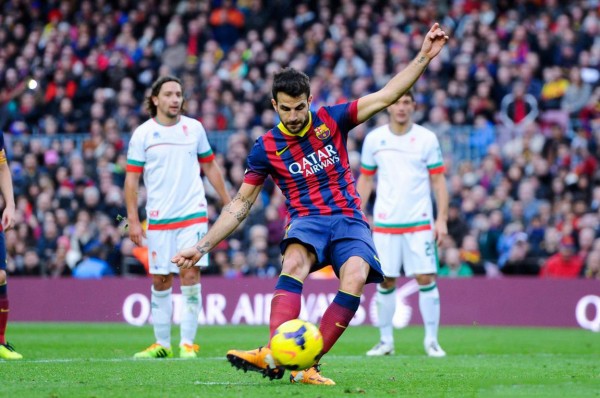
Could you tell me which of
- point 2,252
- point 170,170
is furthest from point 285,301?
point 2,252

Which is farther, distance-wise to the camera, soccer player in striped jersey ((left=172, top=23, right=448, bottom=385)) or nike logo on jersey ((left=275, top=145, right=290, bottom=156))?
nike logo on jersey ((left=275, top=145, right=290, bottom=156))

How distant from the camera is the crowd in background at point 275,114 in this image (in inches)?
754

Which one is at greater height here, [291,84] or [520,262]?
[291,84]

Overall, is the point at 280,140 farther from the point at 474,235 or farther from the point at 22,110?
the point at 22,110

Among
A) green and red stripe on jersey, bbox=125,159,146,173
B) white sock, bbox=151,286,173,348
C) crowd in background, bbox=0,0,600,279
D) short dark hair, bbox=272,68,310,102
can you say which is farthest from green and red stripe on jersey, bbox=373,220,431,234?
crowd in background, bbox=0,0,600,279

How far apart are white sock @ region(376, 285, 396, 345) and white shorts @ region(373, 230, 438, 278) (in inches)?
9.1

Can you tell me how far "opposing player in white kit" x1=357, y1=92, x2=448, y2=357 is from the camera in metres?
12.2

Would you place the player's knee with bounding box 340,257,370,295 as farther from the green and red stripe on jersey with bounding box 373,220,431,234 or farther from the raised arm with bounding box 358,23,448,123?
the green and red stripe on jersey with bounding box 373,220,431,234

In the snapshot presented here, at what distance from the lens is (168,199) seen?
11.3m

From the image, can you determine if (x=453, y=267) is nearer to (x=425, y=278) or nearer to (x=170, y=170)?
(x=425, y=278)

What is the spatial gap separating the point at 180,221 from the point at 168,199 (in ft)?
0.84

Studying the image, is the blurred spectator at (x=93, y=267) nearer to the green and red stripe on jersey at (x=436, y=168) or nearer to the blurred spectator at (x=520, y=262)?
the blurred spectator at (x=520, y=262)

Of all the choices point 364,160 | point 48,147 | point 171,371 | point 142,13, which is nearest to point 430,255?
point 364,160

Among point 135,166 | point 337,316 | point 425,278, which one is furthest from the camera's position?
point 425,278
